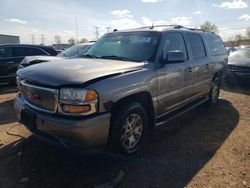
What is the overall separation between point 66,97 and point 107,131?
0.66m

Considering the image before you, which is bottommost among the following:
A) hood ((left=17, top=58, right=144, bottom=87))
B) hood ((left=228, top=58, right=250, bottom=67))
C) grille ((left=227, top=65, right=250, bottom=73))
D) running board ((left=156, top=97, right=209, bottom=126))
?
running board ((left=156, top=97, right=209, bottom=126))

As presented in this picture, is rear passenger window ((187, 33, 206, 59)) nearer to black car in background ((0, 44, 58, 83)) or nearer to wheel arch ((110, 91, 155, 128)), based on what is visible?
wheel arch ((110, 91, 155, 128))

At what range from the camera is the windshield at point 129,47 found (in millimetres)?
4262

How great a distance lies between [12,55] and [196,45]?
7343 mm

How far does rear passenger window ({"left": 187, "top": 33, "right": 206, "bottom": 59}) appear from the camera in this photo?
17.8 feet

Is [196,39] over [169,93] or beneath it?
over

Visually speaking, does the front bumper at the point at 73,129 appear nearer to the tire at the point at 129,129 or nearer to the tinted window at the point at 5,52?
the tire at the point at 129,129

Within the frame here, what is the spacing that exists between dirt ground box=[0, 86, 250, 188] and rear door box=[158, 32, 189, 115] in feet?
2.20

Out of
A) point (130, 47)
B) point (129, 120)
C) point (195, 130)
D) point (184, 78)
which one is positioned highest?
point (130, 47)

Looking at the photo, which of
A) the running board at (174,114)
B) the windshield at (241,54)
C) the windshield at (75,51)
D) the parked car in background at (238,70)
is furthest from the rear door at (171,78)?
the windshield at (241,54)

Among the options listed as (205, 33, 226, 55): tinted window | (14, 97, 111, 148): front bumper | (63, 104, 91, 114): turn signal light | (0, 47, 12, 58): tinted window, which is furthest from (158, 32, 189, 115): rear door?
(0, 47, 12, 58): tinted window

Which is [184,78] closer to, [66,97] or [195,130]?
[195,130]

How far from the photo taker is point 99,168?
3.65 m

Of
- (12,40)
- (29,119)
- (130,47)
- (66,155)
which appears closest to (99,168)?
Result: (66,155)
